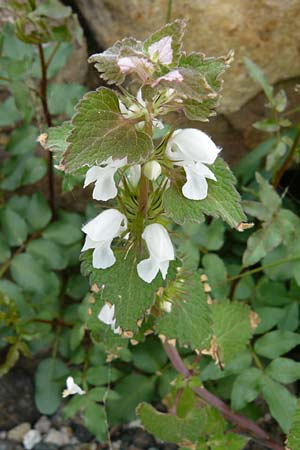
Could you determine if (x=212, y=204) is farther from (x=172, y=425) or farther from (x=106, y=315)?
(x=172, y=425)

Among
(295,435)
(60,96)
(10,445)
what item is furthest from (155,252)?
(10,445)

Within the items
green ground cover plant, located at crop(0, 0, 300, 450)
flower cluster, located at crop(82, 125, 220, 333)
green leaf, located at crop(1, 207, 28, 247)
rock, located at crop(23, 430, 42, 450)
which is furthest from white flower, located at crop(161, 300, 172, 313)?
rock, located at crop(23, 430, 42, 450)

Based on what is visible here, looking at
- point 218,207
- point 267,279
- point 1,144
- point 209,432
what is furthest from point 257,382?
point 1,144

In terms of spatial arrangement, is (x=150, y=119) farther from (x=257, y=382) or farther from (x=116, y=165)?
(x=257, y=382)

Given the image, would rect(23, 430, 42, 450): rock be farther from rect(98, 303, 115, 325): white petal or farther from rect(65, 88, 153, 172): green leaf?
rect(65, 88, 153, 172): green leaf

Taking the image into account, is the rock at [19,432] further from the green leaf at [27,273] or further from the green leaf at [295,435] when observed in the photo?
the green leaf at [295,435]
